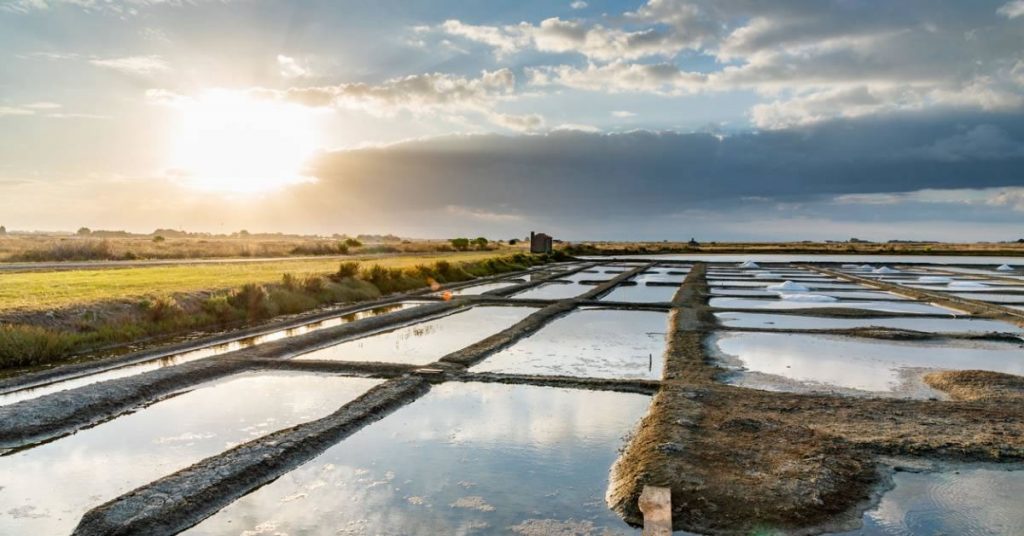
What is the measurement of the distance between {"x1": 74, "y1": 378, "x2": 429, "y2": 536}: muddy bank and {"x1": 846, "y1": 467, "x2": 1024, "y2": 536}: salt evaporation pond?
5246 mm

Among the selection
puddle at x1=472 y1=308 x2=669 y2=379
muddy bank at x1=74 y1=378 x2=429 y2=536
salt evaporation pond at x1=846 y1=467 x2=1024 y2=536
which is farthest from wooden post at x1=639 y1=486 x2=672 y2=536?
puddle at x1=472 y1=308 x2=669 y2=379

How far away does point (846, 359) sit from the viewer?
1288 cm

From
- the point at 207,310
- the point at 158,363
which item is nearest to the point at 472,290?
the point at 207,310

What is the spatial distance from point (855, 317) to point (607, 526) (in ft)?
57.0

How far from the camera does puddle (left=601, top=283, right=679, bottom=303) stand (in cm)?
2555

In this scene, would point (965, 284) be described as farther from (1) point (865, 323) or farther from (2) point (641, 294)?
(1) point (865, 323)

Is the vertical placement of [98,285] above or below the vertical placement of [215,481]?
above

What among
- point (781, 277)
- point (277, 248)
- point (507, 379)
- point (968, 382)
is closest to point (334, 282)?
point (507, 379)

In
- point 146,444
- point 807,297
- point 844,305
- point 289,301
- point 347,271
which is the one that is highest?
point 347,271

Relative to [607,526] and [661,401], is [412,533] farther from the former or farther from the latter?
[661,401]

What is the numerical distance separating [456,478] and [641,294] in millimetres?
22314

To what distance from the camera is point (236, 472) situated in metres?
6.21

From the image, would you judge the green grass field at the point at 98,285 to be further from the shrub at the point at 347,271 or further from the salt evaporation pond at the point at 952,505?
the salt evaporation pond at the point at 952,505

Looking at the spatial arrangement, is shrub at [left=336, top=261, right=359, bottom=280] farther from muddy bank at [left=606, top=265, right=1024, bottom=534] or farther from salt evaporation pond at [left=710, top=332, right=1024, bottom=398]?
muddy bank at [left=606, top=265, right=1024, bottom=534]
